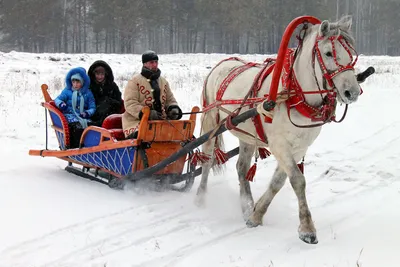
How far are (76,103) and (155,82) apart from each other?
1.38 m

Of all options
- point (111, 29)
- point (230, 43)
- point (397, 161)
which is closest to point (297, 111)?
point (397, 161)

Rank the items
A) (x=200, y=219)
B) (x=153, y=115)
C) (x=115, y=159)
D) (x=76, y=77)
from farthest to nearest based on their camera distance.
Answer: (x=76, y=77) → (x=115, y=159) → (x=153, y=115) → (x=200, y=219)

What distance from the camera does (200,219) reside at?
4.94 metres

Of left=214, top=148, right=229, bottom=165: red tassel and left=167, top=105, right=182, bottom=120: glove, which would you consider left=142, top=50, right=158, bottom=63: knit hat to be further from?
left=214, top=148, right=229, bottom=165: red tassel

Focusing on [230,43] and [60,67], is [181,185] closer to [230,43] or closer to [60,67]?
[60,67]

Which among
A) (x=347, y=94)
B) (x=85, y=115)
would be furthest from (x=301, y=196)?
(x=85, y=115)

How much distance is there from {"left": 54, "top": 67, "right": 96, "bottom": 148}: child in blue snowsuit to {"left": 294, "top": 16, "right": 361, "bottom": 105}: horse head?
3658mm

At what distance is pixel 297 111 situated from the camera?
414 cm

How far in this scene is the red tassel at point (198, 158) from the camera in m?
5.90

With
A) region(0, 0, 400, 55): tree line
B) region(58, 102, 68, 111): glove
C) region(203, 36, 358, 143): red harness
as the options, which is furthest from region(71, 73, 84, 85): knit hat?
region(0, 0, 400, 55): tree line

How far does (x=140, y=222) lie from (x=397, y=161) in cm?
442

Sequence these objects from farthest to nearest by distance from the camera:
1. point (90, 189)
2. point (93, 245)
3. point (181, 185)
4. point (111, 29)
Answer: point (111, 29) → point (181, 185) → point (90, 189) → point (93, 245)

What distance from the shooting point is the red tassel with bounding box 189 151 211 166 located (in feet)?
19.4

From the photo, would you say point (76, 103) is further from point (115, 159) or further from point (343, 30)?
point (343, 30)
